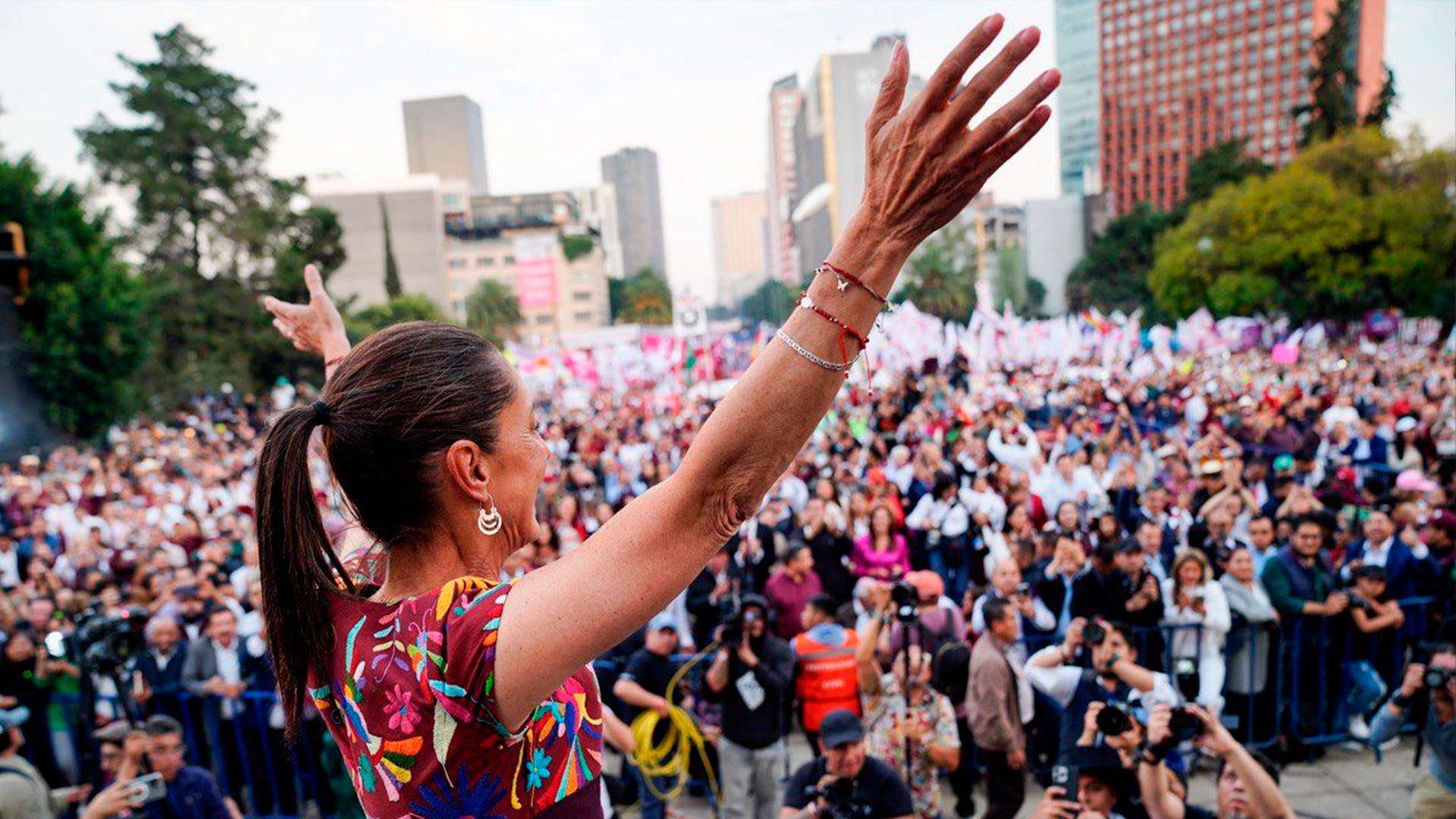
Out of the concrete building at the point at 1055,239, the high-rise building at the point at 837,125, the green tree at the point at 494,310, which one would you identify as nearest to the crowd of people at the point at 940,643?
the high-rise building at the point at 837,125

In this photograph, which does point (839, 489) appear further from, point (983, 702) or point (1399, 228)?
point (1399, 228)

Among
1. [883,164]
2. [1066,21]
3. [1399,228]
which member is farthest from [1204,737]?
[1066,21]

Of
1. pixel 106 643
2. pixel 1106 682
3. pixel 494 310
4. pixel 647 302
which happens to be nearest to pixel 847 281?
pixel 1106 682

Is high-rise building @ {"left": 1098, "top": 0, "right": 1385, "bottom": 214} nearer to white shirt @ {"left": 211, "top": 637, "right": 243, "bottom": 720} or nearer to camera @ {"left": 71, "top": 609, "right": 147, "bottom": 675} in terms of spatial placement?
white shirt @ {"left": 211, "top": 637, "right": 243, "bottom": 720}

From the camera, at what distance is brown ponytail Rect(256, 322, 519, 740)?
1.07 m

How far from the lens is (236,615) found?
6.06 metres

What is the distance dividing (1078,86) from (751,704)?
435ft

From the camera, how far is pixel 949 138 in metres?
0.90

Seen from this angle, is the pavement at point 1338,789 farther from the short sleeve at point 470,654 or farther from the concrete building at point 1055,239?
the concrete building at point 1055,239

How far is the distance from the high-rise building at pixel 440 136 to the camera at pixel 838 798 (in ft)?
497

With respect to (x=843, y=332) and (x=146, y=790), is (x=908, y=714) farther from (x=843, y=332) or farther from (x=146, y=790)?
(x=843, y=332)

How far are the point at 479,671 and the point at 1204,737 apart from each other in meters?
3.20

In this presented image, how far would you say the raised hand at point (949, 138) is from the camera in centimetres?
89

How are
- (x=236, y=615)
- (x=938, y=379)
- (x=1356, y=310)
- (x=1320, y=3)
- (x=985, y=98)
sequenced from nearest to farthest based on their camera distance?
1. (x=985, y=98)
2. (x=236, y=615)
3. (x=938, y=379)
4. (x=1356, y=310)
5. (x=1320, y=3)
